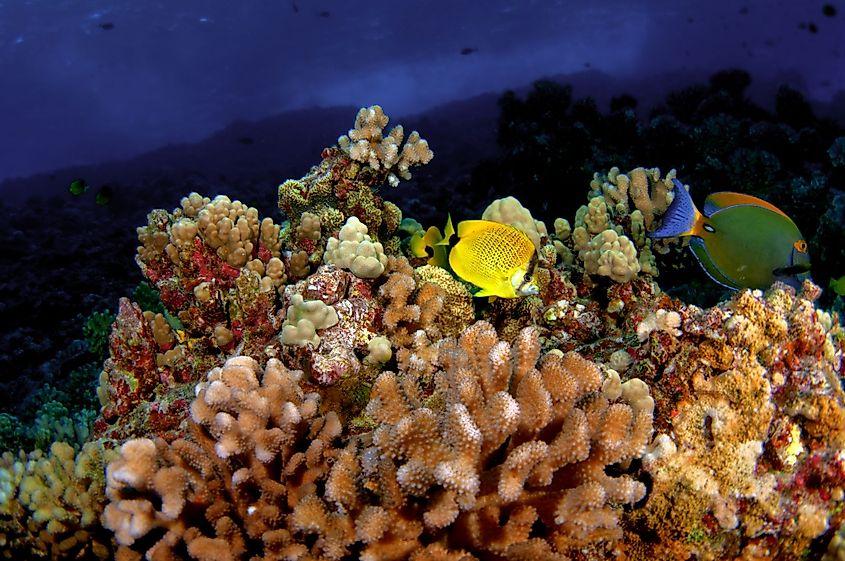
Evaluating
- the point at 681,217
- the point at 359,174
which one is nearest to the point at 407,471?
the point at 681,217

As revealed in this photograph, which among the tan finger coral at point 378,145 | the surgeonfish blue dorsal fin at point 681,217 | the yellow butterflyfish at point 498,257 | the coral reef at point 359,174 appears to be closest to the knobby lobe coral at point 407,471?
the yellow butterflyfish at point 498,257

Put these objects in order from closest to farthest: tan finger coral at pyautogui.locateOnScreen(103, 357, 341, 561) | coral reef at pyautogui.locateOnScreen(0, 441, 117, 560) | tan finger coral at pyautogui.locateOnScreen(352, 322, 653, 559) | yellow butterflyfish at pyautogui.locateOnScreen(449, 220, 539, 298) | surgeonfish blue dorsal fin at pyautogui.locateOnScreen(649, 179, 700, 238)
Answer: tan finger coral at pyautogui.locateOnScreen(352, 322, 653, 559), tan finger coral at pyautogui.locateOnScreen(103, 357, 341, 561), coral reef at pyautogui.locateOnScreen(0, 441, 117, 560), yellow butterflyfish at pyautogui.locateOnScreen(449, 220, 539, 298), surgeonfish blue dorsal fin at pyautogui.locateOnScreen(649, 179, 700, 238)

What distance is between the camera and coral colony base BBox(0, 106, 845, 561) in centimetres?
165

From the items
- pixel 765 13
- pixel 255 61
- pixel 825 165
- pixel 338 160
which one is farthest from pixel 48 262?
pixel 765 13

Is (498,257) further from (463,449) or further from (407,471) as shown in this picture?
(407,471)

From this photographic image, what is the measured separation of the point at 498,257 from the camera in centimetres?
251

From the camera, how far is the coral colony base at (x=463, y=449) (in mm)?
1646

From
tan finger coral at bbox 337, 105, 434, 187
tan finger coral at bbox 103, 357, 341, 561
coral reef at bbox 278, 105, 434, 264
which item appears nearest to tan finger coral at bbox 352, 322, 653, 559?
tan finger coral at bbox 103, 357, 341, 561

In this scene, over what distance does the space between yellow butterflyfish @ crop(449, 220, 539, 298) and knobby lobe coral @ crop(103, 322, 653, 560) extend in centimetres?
50

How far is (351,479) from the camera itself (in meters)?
1.74

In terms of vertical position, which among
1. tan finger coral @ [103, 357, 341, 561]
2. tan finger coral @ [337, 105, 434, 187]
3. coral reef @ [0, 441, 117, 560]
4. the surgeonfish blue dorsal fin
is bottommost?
coral reef @ [0, 441, 117, 560]

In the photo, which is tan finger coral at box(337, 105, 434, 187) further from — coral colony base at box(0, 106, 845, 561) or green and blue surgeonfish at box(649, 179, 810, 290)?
green and blue surgeonfish at box(649, 179, 810, 290)

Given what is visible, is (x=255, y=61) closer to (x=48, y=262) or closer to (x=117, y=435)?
(x=48, y=262)

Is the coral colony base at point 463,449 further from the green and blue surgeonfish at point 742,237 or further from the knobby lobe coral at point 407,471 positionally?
the green and blue surgeonfish at point 742,237
